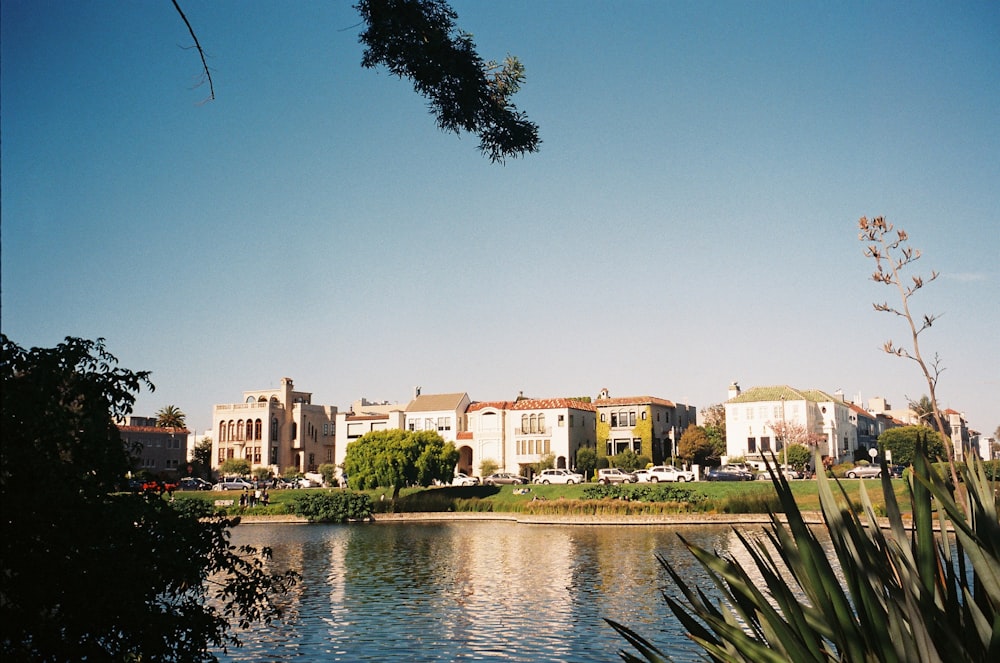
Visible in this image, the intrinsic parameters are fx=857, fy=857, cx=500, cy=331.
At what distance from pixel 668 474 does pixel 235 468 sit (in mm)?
52599

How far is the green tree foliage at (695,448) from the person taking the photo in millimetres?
78188

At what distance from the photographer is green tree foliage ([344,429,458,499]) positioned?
65312 mm

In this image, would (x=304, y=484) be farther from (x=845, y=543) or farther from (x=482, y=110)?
(x=845, y=543)

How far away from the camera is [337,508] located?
57594 millimetres

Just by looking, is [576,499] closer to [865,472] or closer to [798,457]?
[865,472]

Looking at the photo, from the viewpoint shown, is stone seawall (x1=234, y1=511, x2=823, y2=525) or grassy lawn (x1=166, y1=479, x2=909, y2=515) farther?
grassy lawn (x1=166, y1=479, x2=909, y2=515)

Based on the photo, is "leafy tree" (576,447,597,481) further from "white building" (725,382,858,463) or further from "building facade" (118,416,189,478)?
"building facade" (118,416,189,478)

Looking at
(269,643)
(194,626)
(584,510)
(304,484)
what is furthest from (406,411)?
(194,626)

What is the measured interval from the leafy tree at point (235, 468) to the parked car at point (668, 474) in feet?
166

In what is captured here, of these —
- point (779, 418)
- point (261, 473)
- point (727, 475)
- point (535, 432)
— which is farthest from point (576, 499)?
point (261, 473)

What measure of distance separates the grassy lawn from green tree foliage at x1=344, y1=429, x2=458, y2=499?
106cm

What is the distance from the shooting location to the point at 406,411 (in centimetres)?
9350

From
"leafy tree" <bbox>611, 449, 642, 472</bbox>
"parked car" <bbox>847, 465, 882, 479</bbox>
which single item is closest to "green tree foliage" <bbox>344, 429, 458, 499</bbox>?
"leafy tree" <bbox>611, 449, 642, 472</bbox>

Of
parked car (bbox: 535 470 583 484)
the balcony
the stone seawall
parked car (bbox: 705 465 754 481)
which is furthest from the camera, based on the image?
the balcony
